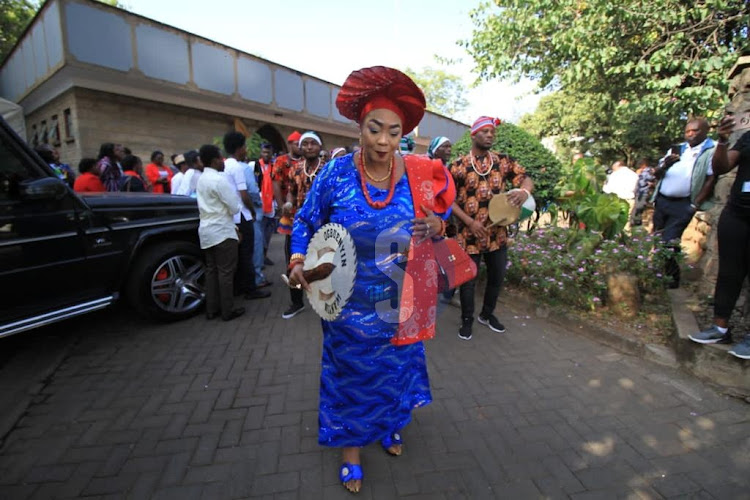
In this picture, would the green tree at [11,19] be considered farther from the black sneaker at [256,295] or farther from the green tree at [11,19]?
the black sneaker at [256,295]

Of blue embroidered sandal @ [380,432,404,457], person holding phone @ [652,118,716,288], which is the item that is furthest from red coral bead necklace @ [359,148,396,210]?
person holding phone @ [652,118,716,288]

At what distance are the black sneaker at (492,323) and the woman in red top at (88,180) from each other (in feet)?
18.3

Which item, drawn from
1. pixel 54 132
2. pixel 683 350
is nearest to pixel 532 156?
pixel 683 350

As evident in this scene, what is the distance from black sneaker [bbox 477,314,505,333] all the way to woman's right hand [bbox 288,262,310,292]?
107 inches

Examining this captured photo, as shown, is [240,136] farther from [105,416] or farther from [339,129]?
[339,129]

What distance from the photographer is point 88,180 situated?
5297 mm

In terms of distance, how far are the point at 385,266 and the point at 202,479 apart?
1585mm

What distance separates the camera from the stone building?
10219 millimetres

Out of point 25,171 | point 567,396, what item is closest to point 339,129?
point 25,171

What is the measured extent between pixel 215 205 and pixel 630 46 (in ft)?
28.8

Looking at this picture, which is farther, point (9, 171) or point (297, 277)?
point (9, 171)

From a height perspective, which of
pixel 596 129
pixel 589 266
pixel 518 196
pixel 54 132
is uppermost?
pixel 596 129

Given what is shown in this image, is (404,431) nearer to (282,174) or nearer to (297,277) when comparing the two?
(297,277)

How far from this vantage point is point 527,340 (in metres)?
3.72
